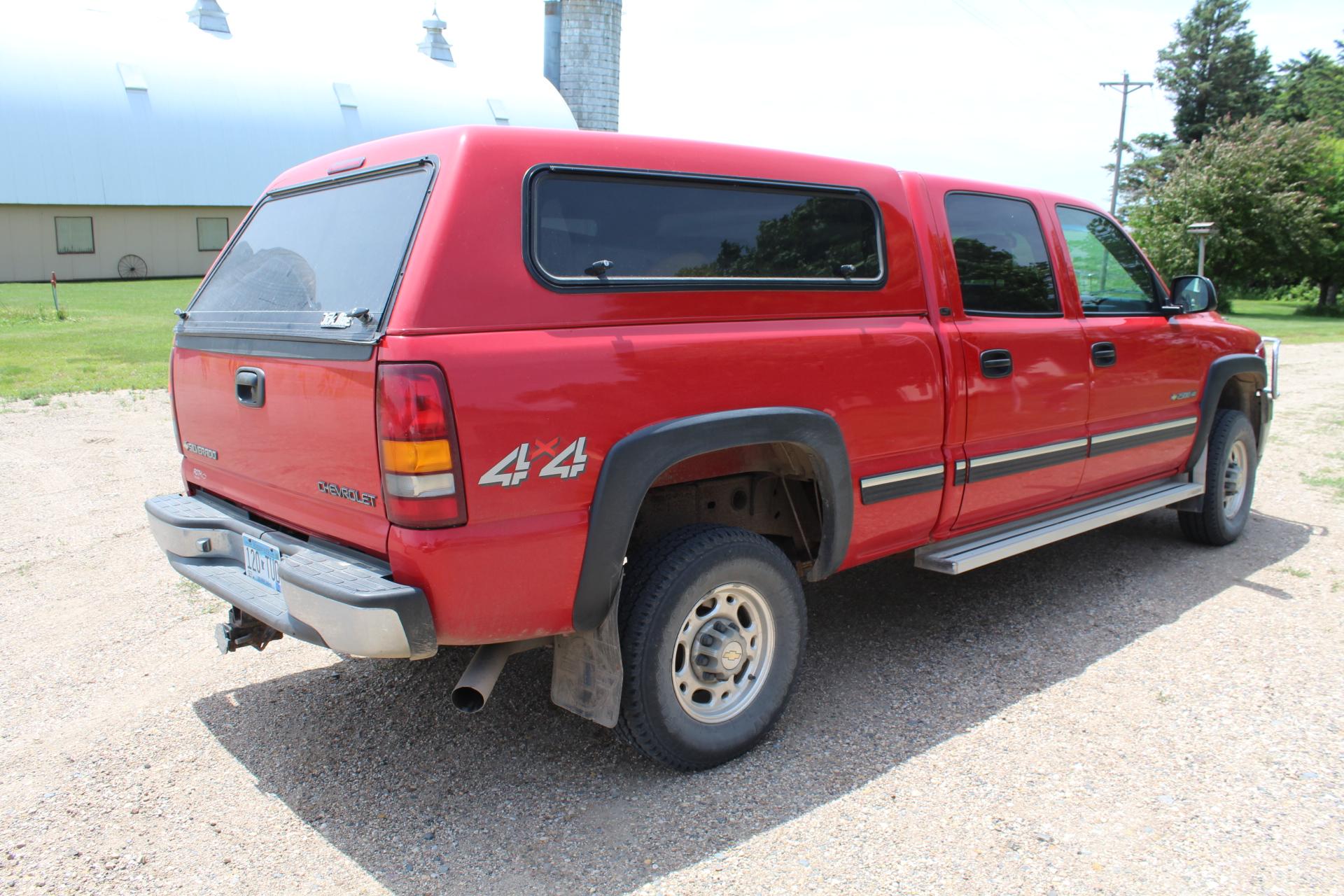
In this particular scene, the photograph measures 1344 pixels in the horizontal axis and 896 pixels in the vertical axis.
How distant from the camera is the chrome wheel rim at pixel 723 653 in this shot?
3266mm

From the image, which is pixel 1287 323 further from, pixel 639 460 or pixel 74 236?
pixel 74 236

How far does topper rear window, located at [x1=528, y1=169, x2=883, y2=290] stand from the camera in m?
2.92

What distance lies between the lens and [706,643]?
332cm

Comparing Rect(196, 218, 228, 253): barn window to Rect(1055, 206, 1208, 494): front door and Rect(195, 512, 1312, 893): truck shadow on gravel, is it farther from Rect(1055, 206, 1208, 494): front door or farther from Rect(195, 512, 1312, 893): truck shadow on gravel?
Rect(1055, 206, 1208, 494): front door

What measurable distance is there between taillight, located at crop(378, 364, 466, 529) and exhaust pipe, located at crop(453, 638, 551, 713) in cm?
58

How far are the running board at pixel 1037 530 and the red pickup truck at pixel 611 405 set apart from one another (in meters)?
0.03

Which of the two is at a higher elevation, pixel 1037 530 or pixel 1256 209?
pixel 1256 209

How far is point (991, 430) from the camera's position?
4.09 m

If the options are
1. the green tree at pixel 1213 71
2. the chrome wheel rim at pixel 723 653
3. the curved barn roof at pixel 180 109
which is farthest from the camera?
the green tree at pixel 1213 71

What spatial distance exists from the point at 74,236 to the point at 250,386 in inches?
1349

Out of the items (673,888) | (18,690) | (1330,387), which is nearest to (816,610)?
(673,888)

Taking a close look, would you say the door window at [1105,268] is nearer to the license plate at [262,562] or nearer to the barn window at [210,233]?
the license plate at [262,562]

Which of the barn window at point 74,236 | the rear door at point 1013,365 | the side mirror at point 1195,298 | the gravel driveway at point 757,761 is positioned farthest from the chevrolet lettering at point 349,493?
the barn window at point 74,236

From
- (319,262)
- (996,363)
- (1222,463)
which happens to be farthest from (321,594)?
(1222,463)
